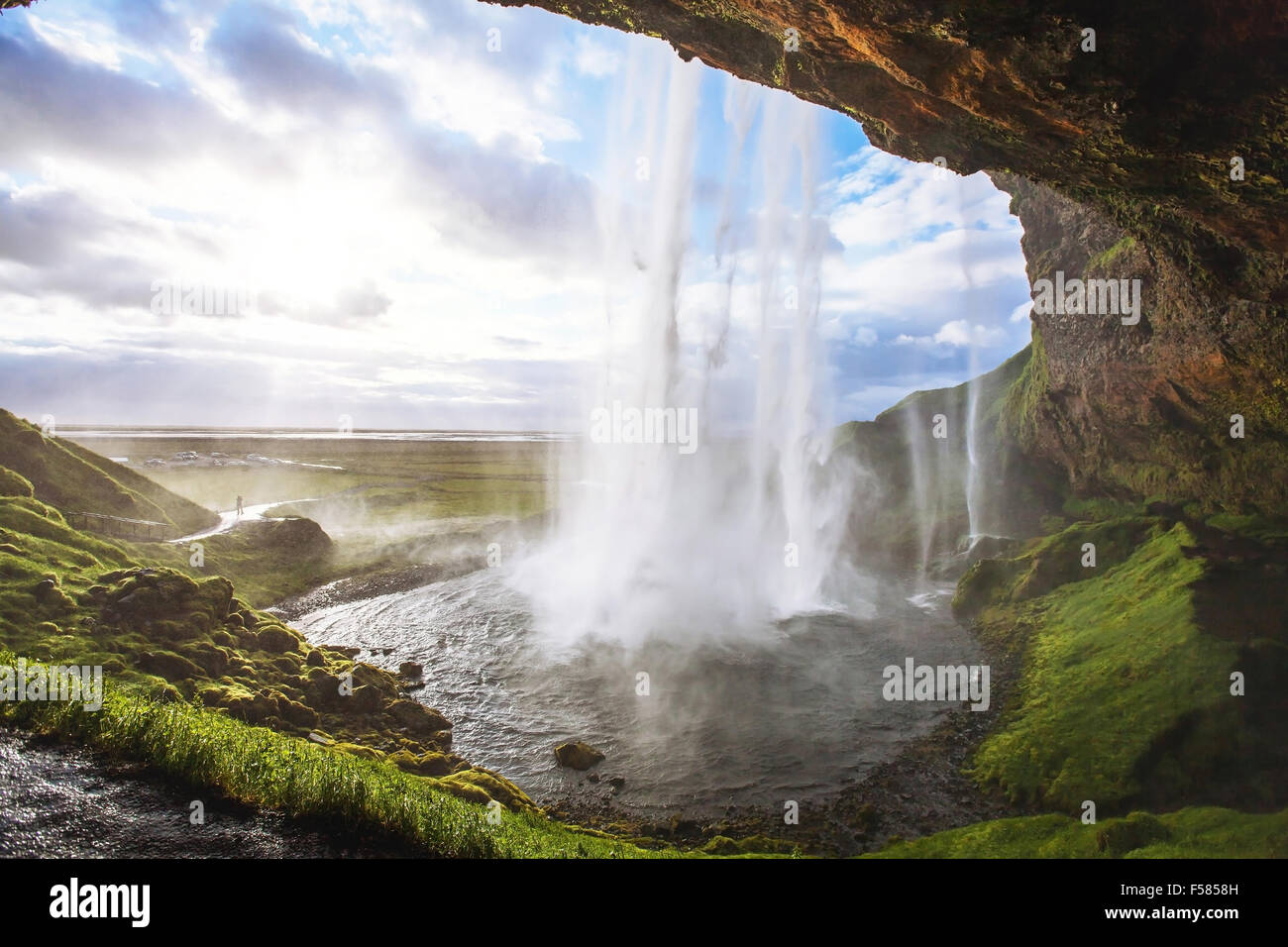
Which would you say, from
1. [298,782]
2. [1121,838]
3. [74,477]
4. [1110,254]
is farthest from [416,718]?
[1110,254]

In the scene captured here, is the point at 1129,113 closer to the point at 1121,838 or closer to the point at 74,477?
the point at 1121,838

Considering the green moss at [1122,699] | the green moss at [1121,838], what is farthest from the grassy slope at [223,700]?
the green moss at [1122,699]

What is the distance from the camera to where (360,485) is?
276 feet

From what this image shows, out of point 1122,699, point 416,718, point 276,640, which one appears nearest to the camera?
point 1122,699

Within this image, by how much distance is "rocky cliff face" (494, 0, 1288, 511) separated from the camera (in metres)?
10.5

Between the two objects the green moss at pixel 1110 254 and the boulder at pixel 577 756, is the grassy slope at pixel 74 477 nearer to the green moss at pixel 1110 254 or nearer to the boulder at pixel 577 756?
the boulder at pixel 577 756

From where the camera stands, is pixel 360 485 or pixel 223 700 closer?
pixel 223 700

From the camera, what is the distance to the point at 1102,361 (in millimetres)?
29969

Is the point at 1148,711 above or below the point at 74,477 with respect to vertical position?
below
